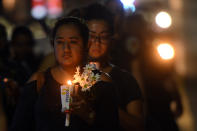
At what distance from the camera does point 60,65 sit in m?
3.92

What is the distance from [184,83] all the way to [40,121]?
14.6 m

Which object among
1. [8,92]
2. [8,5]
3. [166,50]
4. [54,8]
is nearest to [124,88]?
[8,92]

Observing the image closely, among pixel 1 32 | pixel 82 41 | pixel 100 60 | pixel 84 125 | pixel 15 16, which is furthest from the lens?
pixel 15 16

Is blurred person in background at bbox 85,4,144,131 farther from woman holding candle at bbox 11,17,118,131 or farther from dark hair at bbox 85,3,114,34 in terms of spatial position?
woman holding candle at bbox 11,17,118,131

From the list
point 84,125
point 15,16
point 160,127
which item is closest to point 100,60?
point 84,125

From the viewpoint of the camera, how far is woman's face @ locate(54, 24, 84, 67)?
3.87 metres

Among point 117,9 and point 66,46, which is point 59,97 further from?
point 117,9

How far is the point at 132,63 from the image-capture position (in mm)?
6160

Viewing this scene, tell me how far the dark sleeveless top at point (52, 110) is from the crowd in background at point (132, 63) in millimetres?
1329

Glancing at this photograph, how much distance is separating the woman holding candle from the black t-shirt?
2.02 ft

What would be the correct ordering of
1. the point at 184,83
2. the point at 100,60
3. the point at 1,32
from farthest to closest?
the point at 184,83, the point at 1,32, the point at 100,60

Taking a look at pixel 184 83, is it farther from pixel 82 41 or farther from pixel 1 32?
pixel 82 41

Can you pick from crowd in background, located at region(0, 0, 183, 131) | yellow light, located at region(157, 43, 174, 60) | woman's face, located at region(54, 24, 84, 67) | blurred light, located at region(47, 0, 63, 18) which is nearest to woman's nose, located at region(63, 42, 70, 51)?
woman's face, located at region(54, 24, 84, 67)

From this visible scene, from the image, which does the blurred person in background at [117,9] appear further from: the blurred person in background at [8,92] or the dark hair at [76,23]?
the dark hair at [76,23]
